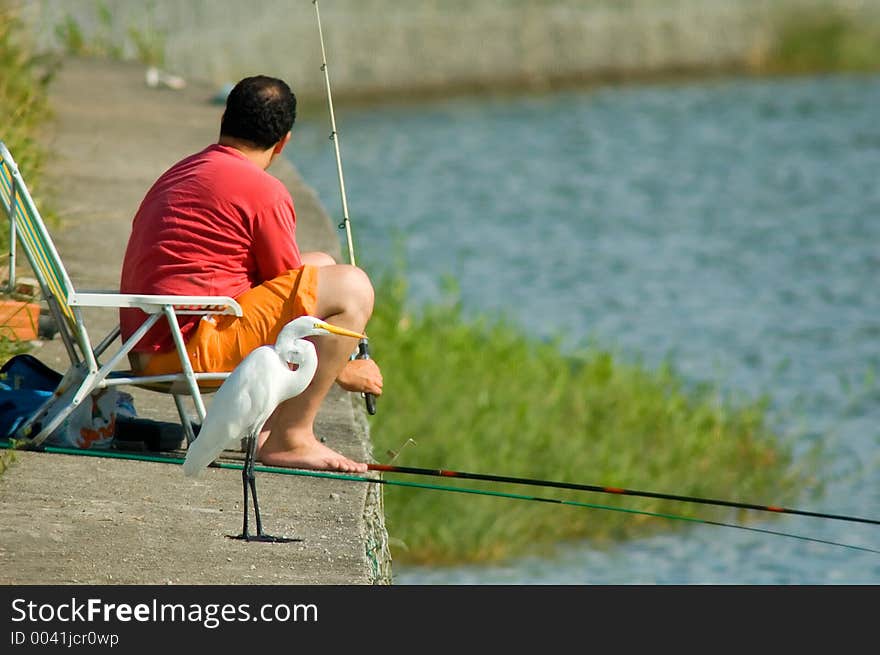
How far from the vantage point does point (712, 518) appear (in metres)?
8.40

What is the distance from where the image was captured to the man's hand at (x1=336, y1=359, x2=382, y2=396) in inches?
181

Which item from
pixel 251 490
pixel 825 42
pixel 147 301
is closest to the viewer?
pixel 251 490

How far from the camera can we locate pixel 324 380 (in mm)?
4512

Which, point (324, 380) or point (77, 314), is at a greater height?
point (77, 314)

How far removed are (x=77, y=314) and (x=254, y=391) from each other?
654 millimetres

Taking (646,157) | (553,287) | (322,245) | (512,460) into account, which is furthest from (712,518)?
(646,157)

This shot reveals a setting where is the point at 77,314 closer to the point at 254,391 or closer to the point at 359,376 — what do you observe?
the point at 254,391

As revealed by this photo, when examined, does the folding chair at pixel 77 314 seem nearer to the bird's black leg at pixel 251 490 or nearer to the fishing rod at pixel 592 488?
the bird's black leg at pixel 251 490

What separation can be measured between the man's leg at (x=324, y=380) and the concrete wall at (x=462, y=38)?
55.1ft

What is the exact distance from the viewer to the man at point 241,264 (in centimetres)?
445

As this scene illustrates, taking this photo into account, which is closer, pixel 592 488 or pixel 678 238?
pixel 592 488

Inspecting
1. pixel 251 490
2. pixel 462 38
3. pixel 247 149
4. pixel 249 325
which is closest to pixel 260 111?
pixel 247 149

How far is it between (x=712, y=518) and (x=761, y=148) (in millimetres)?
13184
